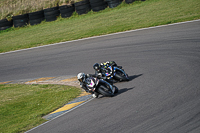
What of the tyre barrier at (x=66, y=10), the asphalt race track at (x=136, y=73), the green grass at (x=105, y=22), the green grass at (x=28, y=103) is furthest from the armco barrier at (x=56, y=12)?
the green grass at (x=28, y=103)

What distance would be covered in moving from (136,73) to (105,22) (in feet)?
40.3

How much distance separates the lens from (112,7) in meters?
26.3

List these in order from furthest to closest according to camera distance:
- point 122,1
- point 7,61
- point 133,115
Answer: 1. point 122,1
2. point 7,61
3. point 133,115

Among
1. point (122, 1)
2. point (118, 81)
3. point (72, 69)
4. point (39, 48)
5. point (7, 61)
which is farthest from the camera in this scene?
point (122, 1)

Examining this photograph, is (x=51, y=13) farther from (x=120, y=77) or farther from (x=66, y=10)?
(x=120, y=77)

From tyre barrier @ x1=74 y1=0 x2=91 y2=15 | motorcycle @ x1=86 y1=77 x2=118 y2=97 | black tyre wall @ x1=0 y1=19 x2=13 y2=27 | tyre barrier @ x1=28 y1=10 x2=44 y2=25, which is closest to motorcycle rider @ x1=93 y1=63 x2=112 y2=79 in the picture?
motorcycle @ x1=86 y1=77 x2=118 y2=97

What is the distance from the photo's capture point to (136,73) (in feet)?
38.2

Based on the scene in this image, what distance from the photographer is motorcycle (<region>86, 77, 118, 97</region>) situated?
9.49 metres

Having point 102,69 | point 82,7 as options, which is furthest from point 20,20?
point 102,69

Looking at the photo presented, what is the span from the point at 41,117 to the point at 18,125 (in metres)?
0.82

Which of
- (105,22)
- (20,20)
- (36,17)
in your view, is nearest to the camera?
(105,22)

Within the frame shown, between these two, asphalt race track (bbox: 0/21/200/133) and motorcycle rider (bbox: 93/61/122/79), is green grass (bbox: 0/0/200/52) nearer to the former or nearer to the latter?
asphalt race track (bbox: 0/21/200/133)

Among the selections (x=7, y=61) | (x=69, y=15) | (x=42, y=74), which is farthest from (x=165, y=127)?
(x=69, y=15)

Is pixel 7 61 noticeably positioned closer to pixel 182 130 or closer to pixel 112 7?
pixel 112 7
